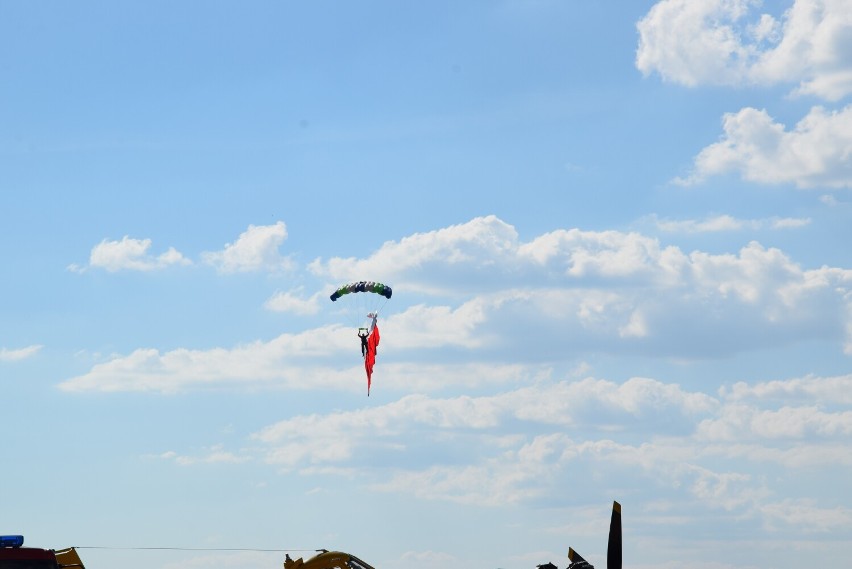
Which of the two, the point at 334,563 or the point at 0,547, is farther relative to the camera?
the point at 334,563

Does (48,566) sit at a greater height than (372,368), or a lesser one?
lesser

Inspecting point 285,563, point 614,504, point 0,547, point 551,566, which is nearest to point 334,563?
point 285,563

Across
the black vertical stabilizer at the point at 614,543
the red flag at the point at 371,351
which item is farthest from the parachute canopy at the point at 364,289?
the black vertical stabilizer at the point at 614,543

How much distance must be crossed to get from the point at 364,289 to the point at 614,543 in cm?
3691

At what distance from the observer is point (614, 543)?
1454 inches

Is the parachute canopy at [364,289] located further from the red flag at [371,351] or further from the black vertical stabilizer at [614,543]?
the black vertical stabilizer at [614,543]

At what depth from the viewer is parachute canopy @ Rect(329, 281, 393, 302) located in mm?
71062

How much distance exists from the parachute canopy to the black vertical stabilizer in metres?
35.8

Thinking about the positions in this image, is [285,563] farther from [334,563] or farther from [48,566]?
[48,566]

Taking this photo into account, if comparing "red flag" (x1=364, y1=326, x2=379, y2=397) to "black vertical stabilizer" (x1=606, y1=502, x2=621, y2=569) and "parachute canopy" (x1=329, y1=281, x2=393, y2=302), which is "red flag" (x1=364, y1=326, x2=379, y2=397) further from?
"black vertical stabilizer" (x1=606, y1=502, x2=621, y2=569)

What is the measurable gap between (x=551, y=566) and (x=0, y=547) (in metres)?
17.3

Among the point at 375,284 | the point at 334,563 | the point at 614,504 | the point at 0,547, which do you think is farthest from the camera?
the point at 375,284

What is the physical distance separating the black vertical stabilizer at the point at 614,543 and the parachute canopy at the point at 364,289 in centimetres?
3582

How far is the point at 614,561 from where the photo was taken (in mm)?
36969
